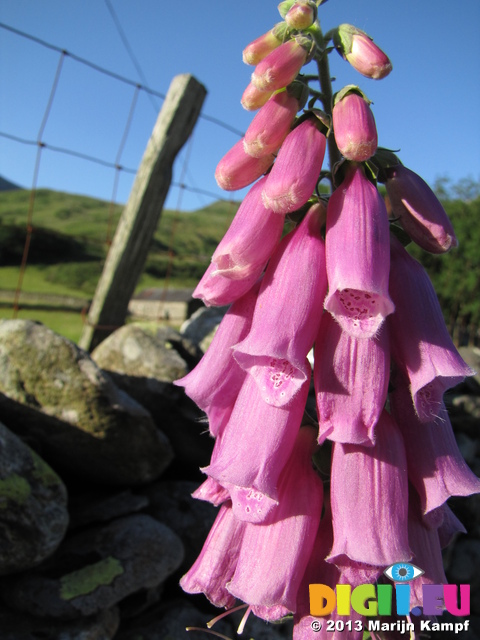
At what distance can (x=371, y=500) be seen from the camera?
107 cm

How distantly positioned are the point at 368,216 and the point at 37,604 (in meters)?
1.95

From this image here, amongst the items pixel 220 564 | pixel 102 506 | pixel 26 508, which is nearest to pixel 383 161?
pixel 220 564

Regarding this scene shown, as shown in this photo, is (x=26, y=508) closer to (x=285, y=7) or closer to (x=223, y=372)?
(x=223, y=372)

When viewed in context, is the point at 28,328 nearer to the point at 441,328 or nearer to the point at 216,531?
the point at 216,531

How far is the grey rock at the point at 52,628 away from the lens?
6.47 feet

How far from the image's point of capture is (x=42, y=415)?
2502mm

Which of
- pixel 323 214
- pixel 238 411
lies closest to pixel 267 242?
pixel 323 214

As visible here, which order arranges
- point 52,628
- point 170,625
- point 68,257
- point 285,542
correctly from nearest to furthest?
point 285,542, point 52,628, point 170,625, point 68,257

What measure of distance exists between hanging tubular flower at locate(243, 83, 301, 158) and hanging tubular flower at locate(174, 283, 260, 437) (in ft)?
1.07

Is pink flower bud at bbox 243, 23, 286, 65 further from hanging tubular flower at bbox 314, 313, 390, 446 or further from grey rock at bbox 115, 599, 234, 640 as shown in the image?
grey rock at bbox 115, 599, 234, 640

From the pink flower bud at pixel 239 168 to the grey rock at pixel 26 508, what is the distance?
4.80ft

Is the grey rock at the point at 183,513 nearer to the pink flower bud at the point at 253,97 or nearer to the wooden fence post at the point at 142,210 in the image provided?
the wooden fence post at the point at 142,210

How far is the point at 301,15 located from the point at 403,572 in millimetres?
1211

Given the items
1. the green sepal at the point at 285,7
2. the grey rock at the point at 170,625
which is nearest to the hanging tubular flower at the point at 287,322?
the green sepal at the point at 285,7
